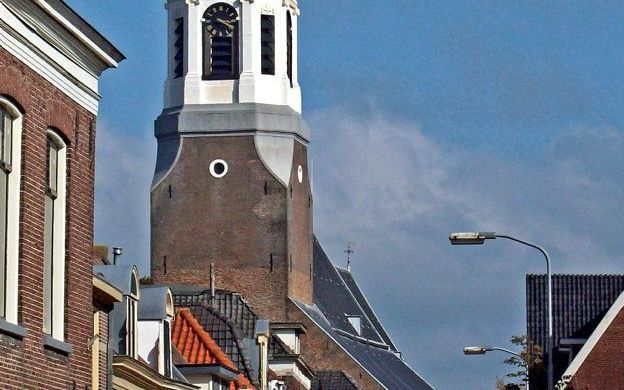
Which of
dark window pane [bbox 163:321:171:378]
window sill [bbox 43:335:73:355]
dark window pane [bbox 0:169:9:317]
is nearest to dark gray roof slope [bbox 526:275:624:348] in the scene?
dark window pane [bbox 163:321:171:378]

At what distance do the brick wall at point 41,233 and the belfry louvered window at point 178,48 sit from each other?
5835cm

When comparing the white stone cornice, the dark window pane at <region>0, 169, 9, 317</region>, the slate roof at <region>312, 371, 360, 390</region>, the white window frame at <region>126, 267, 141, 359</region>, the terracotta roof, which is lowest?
the dark window pane at <region>0, 169, 9, 317</region>

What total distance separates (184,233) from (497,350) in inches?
1467

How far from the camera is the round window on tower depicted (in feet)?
257

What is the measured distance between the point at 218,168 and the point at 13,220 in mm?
60008

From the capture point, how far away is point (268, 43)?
7956 centimetres

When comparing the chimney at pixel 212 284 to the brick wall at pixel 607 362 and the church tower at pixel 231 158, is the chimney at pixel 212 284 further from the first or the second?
the brick wall at pixel 607 362

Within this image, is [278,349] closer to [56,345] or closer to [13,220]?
[56,345]

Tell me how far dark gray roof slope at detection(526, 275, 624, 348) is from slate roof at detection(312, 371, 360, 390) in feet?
70.4

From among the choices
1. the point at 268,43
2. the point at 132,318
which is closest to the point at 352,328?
the point at 268,43

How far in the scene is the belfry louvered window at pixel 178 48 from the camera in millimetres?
79688

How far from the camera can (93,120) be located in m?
21.6

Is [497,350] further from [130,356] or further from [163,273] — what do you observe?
[163,273]

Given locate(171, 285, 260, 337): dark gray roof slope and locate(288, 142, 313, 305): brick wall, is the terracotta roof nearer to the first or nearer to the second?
locate(171, 285, 260, 337): dark gray roof slope
